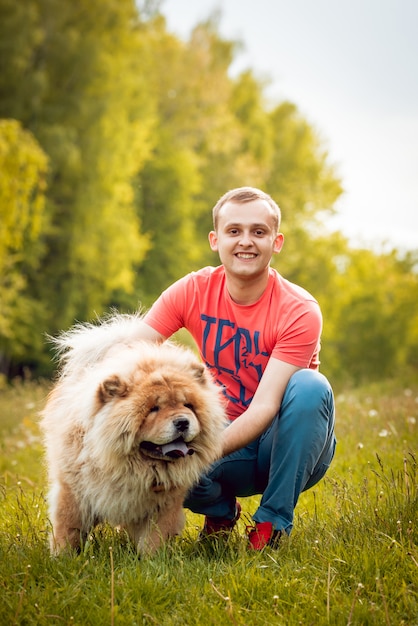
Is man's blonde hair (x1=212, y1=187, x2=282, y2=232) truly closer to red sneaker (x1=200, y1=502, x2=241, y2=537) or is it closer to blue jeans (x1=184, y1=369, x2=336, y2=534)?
blue jeans (x1=184, y1=369, x2=336, y2=534)

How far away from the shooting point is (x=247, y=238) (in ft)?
10.7

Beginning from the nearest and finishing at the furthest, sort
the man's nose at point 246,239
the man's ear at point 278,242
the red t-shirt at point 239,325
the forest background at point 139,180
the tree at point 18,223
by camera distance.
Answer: the red t-shirt at point 239,325
the man's nose at point 246,239
the man's ear at point 278,242
the tree at point 18,223
the forest background at point 139,180

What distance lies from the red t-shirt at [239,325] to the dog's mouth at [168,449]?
0.60 m

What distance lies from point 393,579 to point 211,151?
21921 mm

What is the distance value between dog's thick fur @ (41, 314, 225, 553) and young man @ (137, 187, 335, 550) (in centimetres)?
22

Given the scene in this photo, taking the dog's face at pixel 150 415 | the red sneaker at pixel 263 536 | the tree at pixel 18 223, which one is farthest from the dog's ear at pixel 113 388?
the tree at pixel 18 223

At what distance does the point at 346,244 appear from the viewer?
96.4ft

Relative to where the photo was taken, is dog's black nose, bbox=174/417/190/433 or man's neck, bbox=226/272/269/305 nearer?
dog's black nose, bbox=174/417/190/433

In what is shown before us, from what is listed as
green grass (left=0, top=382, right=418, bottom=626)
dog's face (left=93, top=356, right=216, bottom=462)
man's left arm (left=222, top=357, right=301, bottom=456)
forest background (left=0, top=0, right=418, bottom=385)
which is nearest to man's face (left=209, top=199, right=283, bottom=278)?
man's left arm (left=222, top=357, right=301, bottom=456)

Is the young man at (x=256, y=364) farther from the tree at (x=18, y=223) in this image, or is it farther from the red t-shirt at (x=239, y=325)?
the tree at (x=18, y=223)

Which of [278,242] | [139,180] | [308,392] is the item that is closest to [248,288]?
[278,242]

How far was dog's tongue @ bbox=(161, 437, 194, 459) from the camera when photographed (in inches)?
109

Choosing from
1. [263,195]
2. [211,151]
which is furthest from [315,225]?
[263,195]

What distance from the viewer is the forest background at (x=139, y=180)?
14281mm
